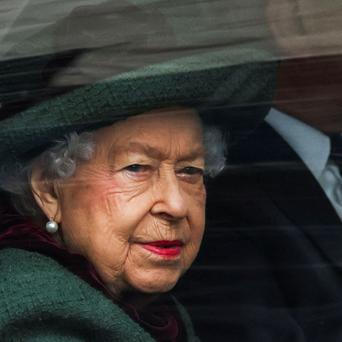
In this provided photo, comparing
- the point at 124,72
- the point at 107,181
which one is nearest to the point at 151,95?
the point at 124,72


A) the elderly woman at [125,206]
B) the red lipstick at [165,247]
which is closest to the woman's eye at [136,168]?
the elderly woman at [125,206]

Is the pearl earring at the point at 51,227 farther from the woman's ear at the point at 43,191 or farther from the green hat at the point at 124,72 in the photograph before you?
the green hat at the point at 124,72

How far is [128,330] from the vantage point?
171 cm

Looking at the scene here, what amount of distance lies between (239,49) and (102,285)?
0.47m

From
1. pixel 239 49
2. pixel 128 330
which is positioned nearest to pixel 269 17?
pixel 239 49

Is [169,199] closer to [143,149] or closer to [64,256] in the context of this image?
[143,149]

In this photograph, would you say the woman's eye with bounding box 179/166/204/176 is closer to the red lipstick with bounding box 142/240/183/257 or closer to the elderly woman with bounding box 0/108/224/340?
the elderly woman with bounding box 0/108/224/340

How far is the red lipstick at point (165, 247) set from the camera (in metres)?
1.75

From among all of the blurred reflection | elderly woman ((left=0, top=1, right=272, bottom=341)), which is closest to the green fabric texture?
elderly woman ((left=0, top=1, right=272, bottom=341))

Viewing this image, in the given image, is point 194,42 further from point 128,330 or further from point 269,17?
point 128,330

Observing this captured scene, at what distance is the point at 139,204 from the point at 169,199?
55mm

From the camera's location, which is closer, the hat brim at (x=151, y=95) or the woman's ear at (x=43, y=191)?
the hat brim at (x=151, y=95)

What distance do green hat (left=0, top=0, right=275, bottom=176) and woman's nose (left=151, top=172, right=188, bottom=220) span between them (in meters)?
0.14

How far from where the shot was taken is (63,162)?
1.72m
